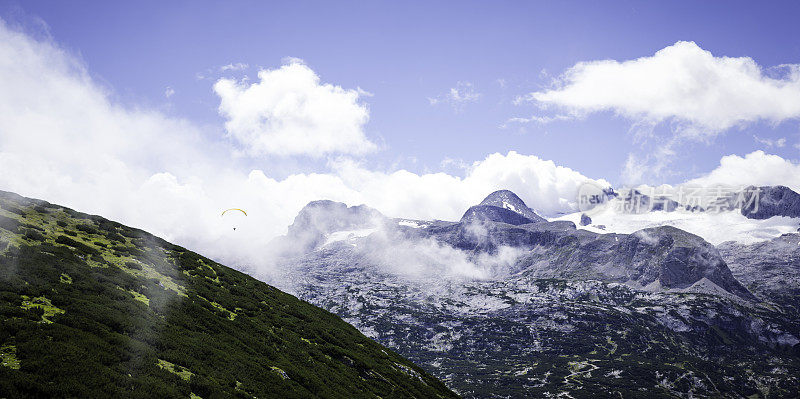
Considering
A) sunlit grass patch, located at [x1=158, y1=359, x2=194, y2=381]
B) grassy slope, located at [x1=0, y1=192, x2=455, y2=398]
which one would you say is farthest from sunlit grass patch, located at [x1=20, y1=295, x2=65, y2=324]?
sunlit grass patch, located at [x1=158, y1=359, x2=194, y2=381]

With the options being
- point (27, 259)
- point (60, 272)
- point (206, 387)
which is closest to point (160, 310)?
point (60, 272)

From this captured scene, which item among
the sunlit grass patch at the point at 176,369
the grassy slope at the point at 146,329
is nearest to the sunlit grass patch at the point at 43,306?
the grassy slope at the point at 146,329

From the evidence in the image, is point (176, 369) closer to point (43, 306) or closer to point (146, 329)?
point (146, 329)

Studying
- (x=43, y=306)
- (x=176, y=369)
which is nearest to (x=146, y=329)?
(x=176, y=369)

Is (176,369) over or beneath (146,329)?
beneath

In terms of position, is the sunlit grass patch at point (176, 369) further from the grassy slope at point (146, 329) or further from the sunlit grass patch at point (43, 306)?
the sunlit grass patch at point (43, 306)

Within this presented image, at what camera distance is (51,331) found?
24562 mm

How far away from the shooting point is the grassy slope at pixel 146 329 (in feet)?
74.8

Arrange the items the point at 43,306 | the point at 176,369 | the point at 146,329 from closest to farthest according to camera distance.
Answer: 1. the point at 176,369
2. the point at 43,306
3. the point at 146,329

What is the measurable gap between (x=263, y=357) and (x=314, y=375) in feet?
15.4

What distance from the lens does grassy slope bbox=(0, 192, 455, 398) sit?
2281 cm

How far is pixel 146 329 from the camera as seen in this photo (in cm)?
3053

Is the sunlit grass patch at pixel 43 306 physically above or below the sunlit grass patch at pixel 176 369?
above

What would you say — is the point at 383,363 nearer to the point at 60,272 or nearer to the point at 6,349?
the point at 60,272
